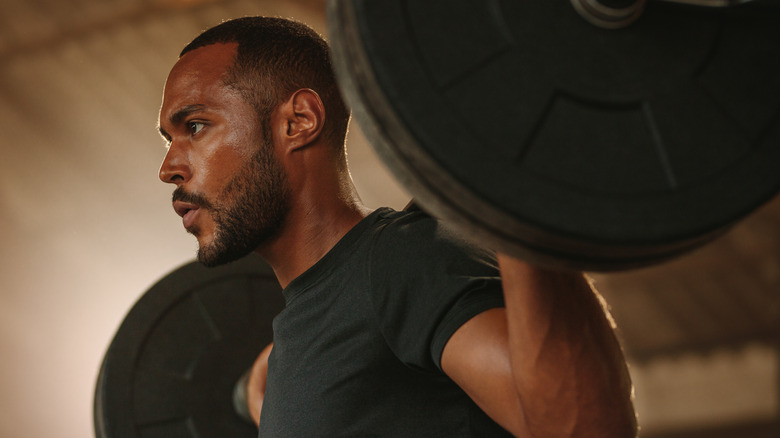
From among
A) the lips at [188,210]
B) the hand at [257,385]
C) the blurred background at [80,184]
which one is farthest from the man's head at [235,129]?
the blurred background at [80,184]

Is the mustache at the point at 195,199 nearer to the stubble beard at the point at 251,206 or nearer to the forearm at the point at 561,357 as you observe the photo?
the stubble beard at the point at 251,206

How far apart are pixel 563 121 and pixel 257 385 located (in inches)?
46.5

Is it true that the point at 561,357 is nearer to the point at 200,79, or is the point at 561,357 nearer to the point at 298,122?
the point at 298,122

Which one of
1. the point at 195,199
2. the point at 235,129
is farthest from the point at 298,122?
the point at 195,199

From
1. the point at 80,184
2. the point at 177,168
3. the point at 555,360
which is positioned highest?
the point at 80,184

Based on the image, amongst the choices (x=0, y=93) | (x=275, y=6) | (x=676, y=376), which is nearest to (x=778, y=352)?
(x=676, y=376)

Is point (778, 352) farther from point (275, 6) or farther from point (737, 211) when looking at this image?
point (737, 211)

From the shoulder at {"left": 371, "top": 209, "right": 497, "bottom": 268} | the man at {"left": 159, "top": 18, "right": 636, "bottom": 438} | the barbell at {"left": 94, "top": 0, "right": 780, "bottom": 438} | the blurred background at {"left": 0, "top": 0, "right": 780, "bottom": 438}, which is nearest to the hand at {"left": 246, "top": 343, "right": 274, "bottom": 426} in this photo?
the man at {"left": 159, "top": 18, "right": 636, "bottom": 438}

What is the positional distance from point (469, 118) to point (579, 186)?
0.10m

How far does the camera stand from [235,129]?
123cm

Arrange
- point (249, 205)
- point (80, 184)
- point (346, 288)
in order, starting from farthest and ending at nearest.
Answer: point (80, 184) → point (249, 205) → point (346, 288)

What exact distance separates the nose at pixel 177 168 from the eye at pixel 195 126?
39mm

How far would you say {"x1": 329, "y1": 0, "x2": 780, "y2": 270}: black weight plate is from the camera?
0.60 metres

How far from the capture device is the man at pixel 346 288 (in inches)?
28.9
